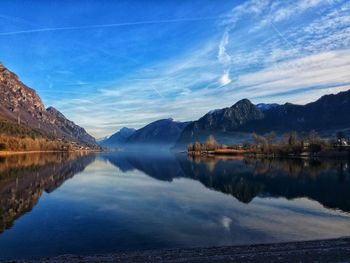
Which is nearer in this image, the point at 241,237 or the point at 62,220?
the point at 241,237

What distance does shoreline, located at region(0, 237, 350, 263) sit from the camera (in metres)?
25.8

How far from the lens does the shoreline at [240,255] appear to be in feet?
84.5

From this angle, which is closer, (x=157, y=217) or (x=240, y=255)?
(x=240, y=255)

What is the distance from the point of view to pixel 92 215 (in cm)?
4953

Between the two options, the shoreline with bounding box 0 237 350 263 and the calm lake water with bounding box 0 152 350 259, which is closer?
the shoreline with bounding box 0 237 350 263

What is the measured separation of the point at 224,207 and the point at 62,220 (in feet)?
78.8

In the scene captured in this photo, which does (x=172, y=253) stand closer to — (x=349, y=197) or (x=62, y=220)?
(x=62, y=220)

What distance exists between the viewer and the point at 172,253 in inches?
1152

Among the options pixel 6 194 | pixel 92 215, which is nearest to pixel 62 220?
pixel 92 215

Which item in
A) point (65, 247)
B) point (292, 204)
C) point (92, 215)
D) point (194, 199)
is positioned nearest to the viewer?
point (65, 247)

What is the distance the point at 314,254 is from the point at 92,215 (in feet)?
101

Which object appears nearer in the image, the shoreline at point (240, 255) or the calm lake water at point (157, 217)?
the shoreline at point (240, 255)

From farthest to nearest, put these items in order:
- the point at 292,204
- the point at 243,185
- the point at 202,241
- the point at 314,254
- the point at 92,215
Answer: the point at 243,185, the point at 292,204, the point at 92,215, the point at 202,241, the point at 314,254

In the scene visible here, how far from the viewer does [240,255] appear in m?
27.2
